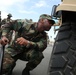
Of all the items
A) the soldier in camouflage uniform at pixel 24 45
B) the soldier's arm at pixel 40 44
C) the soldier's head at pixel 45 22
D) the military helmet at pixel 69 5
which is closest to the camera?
the military helmet at pixel 69 5

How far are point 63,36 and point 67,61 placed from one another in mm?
252

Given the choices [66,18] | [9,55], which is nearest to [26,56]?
[9,55]

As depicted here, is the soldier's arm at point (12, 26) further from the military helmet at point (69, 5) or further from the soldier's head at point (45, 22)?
the military helmet at point (69, 5)

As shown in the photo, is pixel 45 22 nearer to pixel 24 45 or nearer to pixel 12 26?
pixel 24 45

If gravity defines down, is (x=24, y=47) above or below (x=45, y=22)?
below

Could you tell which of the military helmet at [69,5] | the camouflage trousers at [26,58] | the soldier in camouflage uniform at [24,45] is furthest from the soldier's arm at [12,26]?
the military helmet at [69,5]

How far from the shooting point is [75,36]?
2.77 metres

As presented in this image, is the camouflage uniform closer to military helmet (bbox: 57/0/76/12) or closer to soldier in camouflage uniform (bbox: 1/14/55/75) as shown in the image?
soldier in camouflage uniform (bbox: 1/14/55/75)

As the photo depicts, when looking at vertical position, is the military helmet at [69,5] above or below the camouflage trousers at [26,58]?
above

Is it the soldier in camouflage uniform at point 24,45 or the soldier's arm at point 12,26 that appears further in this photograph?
the soldier's arm at point 12,26

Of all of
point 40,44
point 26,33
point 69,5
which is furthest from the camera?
point 26,33

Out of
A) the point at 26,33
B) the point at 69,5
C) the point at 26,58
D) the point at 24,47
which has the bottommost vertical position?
the point at 26,58

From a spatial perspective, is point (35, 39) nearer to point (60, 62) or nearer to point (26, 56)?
point (26, 56)

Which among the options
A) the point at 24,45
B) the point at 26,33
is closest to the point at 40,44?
the point at 24,45
